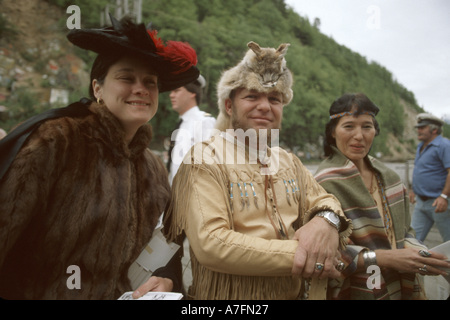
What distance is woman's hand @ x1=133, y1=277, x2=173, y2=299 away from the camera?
1.28m

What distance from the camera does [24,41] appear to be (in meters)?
11.7

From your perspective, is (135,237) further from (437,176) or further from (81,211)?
(437,176)

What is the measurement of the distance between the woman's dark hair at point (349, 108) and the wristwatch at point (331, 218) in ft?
2.17

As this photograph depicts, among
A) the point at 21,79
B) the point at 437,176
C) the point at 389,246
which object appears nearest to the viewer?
the point at 389,246

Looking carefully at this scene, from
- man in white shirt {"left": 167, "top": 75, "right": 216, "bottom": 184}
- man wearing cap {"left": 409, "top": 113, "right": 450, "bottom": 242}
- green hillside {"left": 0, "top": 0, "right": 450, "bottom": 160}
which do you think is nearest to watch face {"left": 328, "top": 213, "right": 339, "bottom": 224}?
man in white shirt {"left": 167, "top": 75, "right": 216, "bottom": 184}

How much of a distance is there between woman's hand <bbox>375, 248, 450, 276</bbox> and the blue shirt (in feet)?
7.90

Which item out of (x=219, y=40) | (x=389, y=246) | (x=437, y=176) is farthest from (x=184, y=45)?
(x=219, y=40)

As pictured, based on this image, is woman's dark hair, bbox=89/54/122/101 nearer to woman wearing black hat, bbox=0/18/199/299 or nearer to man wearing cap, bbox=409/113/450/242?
woman wearing black hat, bbox=0/18/199/299

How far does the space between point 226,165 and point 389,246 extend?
1.08 metres

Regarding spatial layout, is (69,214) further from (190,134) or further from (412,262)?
(190,134)

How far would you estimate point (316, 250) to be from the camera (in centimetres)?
123

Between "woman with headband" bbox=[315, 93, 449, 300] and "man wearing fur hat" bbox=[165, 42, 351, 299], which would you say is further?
"woman with headband" bbox=[315, 93, 449, 300]

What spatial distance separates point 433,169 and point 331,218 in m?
3.07

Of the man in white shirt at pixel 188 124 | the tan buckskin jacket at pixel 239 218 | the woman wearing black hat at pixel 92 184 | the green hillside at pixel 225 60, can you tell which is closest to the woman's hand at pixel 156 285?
the woman wearing black hat at pixel 92 184
